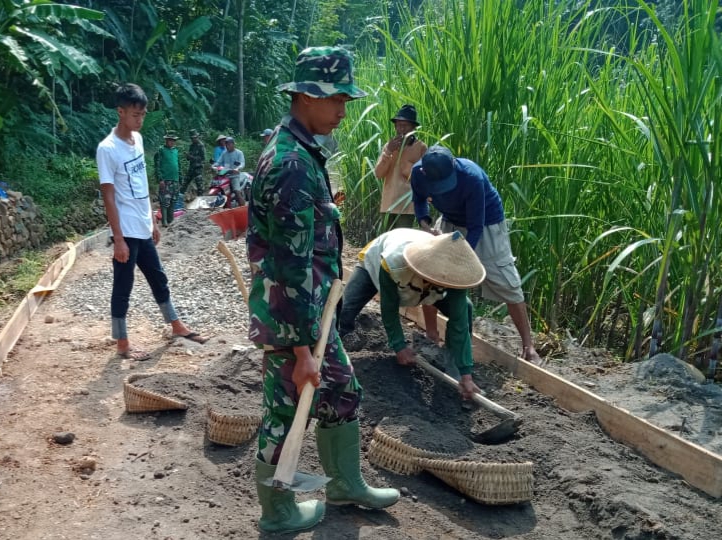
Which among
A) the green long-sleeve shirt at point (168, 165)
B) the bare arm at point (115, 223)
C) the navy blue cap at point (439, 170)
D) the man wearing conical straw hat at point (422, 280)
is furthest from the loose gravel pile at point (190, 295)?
the green long-sleeve shirt at point (168, 165)

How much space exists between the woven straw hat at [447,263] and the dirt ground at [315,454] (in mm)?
756

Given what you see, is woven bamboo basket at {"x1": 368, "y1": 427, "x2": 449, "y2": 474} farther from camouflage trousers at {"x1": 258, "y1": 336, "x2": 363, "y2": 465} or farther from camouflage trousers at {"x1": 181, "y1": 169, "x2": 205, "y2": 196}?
camouflage trousers at {"x1": 181, "y1": 169, "x2": 205, "y2": 196}

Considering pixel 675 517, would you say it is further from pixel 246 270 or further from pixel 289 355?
pixel 246 270

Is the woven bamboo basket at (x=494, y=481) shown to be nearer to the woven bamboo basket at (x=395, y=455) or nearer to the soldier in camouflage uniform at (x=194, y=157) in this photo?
the woven bamboo basket at (x=395, y=455)

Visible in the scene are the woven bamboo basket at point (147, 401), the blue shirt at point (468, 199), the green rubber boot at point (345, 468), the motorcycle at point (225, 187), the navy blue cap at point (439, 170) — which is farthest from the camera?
the motorcycle at point (225, 187)

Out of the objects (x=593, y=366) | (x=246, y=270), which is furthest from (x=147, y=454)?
(x=246, y=270)

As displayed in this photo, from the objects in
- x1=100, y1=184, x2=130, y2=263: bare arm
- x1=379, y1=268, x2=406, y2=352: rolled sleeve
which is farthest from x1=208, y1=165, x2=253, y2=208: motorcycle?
x1=379, y1=268, x2=406, y2=352: rolled sleeve

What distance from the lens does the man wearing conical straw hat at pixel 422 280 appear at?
3.40 meters

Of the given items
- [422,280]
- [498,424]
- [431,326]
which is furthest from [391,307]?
[431,326]

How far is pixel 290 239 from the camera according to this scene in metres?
2.17

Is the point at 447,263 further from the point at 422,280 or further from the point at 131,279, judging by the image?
the point at 131,279

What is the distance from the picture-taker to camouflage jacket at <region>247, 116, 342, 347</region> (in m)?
2.15

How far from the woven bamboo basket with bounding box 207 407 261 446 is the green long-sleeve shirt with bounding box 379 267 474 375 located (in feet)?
3.13

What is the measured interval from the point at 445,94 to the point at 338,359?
3.42m
